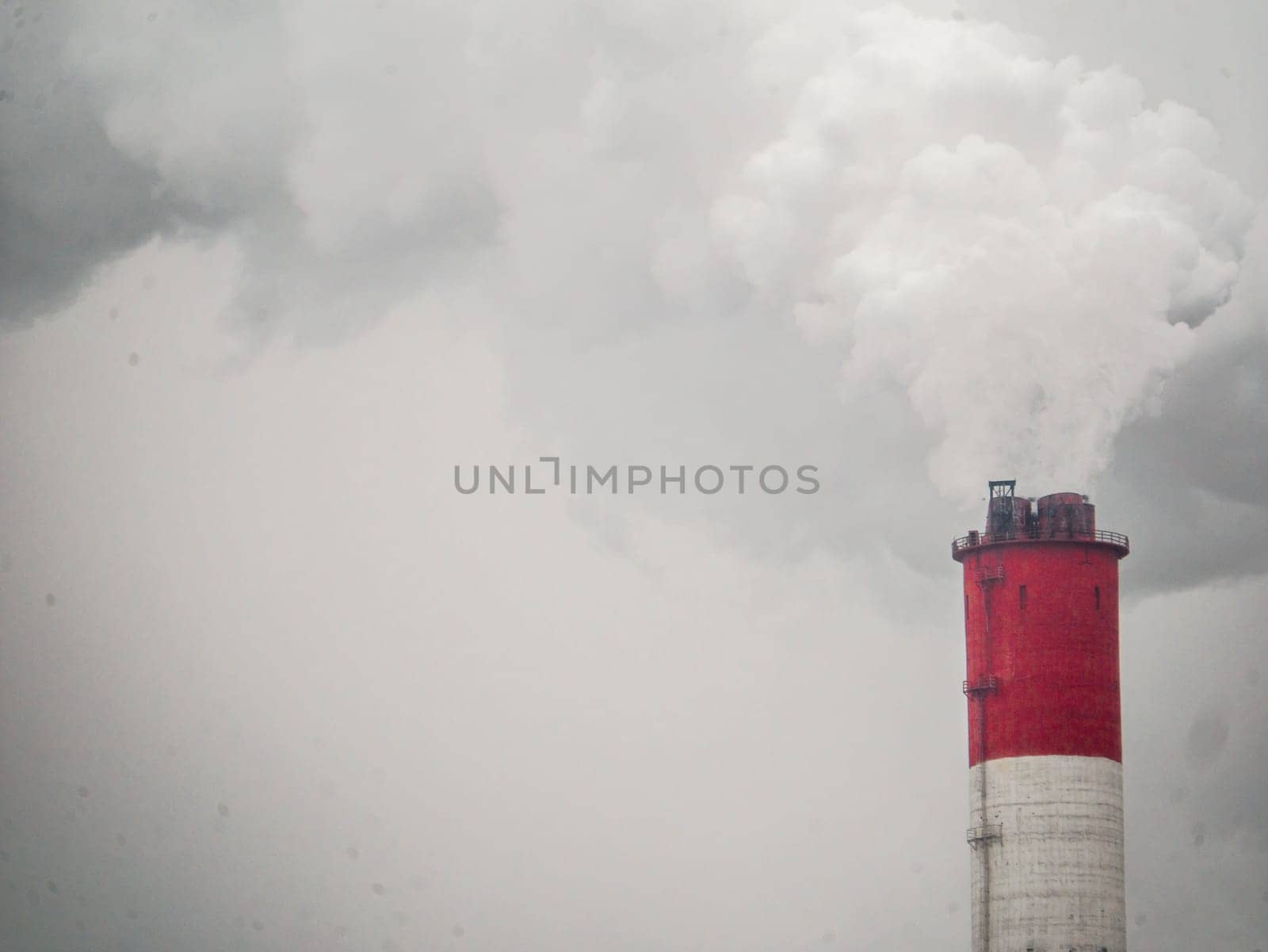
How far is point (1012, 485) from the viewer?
185 feet

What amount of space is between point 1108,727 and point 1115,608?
3.82 m

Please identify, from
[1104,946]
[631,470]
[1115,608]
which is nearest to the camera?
[1104,946]

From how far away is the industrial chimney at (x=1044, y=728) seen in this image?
5272cm

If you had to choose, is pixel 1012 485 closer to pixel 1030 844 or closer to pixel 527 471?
pixel 1030 844

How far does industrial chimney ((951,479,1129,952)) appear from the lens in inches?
2076

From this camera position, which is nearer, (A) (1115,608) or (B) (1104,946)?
(B) (1104,946)

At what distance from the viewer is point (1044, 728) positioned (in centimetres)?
5406

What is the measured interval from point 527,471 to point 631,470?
12.8 feet

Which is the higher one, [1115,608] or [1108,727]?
[1115,608]

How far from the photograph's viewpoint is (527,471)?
64375 millimetres

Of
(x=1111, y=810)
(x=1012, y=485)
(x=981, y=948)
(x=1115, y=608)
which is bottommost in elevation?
(x=981, y=948)

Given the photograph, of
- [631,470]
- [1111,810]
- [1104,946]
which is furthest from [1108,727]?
[631,470]

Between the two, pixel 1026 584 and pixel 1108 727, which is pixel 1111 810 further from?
pixel 1026 584

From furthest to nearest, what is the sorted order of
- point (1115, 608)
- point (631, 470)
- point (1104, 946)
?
point (631, 470), point (1115, 608), point (1104, 946)
